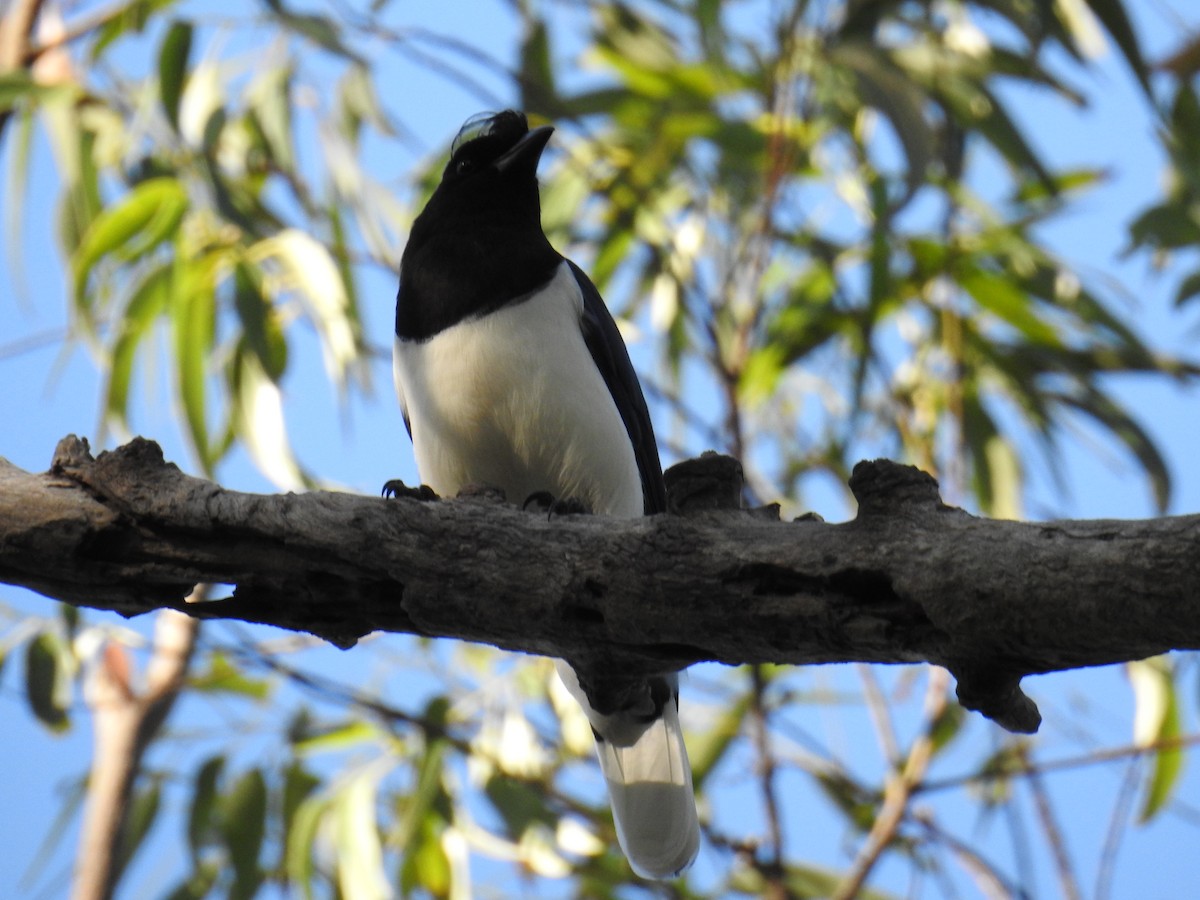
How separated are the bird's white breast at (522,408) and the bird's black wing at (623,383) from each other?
0.28ft

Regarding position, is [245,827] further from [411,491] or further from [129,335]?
[411,491]

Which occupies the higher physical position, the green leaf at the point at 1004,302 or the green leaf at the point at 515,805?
the green leaf at the point at 1004,302

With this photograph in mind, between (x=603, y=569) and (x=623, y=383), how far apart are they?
1414 millimetres

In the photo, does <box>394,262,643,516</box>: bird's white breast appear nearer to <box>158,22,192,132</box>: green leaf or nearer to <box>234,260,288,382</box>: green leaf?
<box>234,260,288,382</box>: green leaf

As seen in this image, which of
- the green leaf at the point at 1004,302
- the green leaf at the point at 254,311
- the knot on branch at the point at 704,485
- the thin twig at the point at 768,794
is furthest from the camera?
the green leaf at the point at 1004,302

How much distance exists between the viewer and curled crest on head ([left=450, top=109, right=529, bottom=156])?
3424 mm

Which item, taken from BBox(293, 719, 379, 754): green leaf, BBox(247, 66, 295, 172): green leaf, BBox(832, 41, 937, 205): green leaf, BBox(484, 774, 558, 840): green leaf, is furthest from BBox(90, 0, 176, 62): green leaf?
BBox(484, 774, 558, 840): green leaf

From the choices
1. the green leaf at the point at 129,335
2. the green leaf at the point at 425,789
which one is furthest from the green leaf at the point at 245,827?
the green leaf at the point at 129,335

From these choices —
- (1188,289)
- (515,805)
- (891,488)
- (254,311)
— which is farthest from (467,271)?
(1188,289)

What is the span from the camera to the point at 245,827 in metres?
4.25

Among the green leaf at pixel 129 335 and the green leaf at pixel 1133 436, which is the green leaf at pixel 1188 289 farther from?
the green leaf at pixel 129 335

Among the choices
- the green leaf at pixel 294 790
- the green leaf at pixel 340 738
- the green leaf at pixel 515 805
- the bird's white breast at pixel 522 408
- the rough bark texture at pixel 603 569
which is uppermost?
the bird's white breast at pixel 522 408

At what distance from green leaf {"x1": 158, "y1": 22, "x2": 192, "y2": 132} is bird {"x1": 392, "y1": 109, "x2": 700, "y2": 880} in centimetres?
107

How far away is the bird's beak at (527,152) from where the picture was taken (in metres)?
3.31
